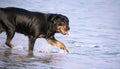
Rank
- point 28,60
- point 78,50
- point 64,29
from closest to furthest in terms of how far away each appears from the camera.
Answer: point 28,60 < point 64,29 < point 78,50

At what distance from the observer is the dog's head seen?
11508 mm

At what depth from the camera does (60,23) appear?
11.6m

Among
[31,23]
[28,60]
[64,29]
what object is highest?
[31,23]

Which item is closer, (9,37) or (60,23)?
(60,23)

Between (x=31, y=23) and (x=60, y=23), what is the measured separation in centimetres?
81

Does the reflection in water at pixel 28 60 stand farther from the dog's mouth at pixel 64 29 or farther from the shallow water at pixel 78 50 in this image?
the dog's mouth at pixel 64 29

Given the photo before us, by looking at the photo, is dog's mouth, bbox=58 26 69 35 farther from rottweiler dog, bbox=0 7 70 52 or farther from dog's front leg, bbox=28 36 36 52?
dog's front leg, bbox=28 36 36 52

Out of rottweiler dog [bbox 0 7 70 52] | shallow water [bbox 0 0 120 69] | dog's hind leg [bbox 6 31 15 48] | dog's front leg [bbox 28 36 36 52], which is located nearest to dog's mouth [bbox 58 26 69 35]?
rottweiler dog [bbox 0 7 70 52]

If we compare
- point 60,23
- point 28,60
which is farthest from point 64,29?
point 28,60

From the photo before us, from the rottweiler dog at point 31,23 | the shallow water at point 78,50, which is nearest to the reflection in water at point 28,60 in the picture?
the shallow water at point 78,50

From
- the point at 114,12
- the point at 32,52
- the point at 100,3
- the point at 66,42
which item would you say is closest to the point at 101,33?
the point at 66,42

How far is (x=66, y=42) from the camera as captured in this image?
1366 centimetres

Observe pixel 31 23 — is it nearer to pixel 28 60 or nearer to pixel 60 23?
pixel 60 23

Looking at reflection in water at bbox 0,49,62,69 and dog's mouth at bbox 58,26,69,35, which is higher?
dog's mouth at bbox 58,26,69,35
